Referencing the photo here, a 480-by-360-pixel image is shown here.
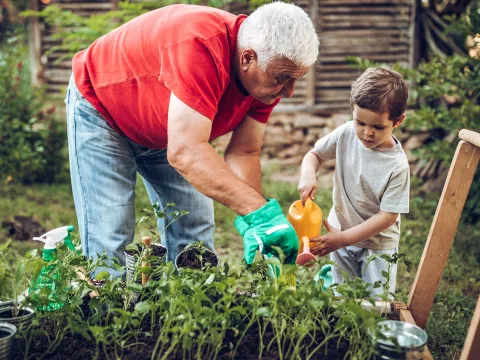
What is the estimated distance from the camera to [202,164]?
185 cm

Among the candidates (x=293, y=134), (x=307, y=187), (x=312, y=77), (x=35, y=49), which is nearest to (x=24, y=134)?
(x=35, y=49)

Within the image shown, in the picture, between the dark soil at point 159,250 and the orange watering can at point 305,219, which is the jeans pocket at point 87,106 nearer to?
the dark soil at point 159,250

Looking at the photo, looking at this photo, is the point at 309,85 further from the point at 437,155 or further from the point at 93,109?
the point at 93,109

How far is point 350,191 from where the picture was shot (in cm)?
248

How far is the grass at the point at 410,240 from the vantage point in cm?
279

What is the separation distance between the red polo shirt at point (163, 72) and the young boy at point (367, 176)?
381 mm

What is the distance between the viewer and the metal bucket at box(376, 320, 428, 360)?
4.90 feet

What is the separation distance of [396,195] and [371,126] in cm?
31

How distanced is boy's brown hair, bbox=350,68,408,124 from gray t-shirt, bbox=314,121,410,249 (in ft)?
0.64

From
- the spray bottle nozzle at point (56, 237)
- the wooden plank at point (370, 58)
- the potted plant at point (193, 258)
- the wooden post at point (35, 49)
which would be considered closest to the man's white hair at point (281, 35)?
the potted plant at point (193, 258)

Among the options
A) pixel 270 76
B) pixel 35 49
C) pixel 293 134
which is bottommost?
pixel 293 134

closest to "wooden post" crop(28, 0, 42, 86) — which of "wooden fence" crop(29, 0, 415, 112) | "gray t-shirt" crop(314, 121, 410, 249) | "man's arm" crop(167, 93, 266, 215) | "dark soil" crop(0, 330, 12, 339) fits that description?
"wooden fence" crop(29, 0, 415, 112)

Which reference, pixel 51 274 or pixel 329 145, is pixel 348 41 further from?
pixel 51 274

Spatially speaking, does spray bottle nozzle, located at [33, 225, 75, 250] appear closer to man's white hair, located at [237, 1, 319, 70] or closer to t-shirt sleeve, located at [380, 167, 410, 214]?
man's white hair, located at [237, 1, 319, 70]
